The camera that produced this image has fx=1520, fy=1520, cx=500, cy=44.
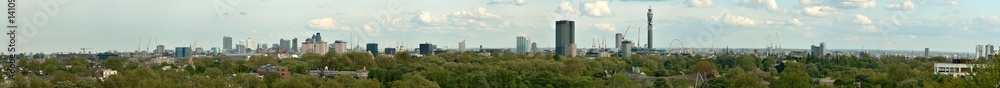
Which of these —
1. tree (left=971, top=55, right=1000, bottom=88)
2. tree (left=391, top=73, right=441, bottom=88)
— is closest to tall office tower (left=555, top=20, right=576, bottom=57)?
tree (left=391, top=73, right=441, bottom=88)

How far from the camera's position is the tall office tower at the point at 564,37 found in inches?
7308

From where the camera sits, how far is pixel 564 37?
190 metres

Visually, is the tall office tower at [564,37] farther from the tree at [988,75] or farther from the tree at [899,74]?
the tree at [988,75]

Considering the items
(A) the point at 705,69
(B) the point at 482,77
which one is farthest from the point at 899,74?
(A) the point at 705,69

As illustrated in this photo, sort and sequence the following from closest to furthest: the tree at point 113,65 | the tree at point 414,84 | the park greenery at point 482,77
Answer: the park greenery at point 482,77, the tree at point 414,84, the tree at point 113,65

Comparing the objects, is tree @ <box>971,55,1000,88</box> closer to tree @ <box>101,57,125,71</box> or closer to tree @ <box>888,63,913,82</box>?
tree @ <box>888,63,913,82</box>

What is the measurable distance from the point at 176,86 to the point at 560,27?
153m

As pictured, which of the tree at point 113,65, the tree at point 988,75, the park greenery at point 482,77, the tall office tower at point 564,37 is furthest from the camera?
the tall office tower at point 564,37

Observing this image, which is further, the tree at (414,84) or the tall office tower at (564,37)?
the tall office tower at (564,37)

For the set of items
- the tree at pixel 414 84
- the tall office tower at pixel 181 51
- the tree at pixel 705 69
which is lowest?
the tree at pixel 705 69

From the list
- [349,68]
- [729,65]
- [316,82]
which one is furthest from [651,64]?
[316,82]

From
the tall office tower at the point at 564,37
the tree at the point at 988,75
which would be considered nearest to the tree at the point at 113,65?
the tree at the point at 988,75

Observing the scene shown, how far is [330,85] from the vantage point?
138 ft

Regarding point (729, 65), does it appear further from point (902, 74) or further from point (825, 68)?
point (902, 74)
